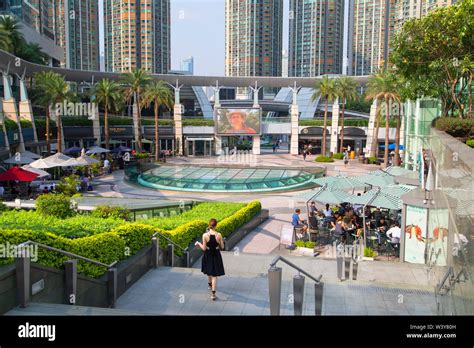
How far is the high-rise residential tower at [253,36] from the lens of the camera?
404 ft

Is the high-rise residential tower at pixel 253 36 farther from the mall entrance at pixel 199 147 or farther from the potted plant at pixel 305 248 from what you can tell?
the potted plant at pixel 305 248

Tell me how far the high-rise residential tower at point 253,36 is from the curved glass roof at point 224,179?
90.5 metres

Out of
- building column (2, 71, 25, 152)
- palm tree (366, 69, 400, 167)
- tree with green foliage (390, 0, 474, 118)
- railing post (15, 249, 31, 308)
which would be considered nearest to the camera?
railing post (15, 249, 31, 308)

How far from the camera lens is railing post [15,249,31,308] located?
723cm

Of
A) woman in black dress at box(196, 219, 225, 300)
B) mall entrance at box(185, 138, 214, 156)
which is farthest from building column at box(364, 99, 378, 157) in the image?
woman in black dress at box(196, 219, 225, 300)

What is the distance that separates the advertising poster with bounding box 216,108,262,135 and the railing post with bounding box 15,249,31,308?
54.4m

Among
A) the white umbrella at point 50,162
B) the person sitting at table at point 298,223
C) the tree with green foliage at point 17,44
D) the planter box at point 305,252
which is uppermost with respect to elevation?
the tree with green foliage at point 17,44

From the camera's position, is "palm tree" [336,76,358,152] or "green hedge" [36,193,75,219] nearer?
"green hedge" [36,193,75,219]

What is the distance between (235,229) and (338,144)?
46914mm

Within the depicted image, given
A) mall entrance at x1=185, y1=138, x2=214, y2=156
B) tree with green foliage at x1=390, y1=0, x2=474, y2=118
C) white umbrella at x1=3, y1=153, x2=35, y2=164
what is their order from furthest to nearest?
mall entrance at x1=185, y1=138, x2=214, y2=156 → white umbrella at x1=3, y1=153, x2=35, y2=164 → tree with green foliage at x1=390, y1=0, x2=474, y2=118

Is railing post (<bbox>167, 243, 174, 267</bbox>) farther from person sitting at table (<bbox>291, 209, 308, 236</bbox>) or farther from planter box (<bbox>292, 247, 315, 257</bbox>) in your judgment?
person sitting at table (<bbox>291, 209, 308, 236</bbox>)

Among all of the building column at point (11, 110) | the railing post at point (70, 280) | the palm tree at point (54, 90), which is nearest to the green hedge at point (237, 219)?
the railing post at point (70, 280)
